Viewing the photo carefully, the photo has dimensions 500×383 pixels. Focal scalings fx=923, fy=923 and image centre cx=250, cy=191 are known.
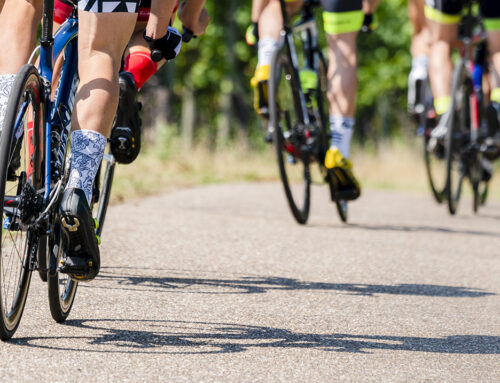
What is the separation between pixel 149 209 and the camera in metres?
6.51

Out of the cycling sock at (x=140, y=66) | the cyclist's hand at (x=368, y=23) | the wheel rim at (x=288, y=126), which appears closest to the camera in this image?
the cycling sock at (x=140, y=66)

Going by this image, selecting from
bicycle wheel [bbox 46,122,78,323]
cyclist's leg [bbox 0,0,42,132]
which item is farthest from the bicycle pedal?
cyclist's leg [bbox 0,0,42,132]

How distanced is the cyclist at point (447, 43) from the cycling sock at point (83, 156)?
482 cm

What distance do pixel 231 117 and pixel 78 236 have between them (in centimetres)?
2756

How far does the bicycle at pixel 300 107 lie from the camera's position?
19.2 ft

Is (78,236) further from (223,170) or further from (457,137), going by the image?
(223,170)

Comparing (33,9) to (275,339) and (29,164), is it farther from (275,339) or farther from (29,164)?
(275,339)

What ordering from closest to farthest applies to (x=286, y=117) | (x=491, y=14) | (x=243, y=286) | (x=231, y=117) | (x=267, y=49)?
(x=243, y=286) → (x=267, y=49) → (x=286, y=117) → (x=491, y=14) → (x=231, y=117)

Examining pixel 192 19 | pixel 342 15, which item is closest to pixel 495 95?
pixel 342 15

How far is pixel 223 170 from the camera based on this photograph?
11.8 m

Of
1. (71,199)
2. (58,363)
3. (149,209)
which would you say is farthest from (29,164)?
(149,209)

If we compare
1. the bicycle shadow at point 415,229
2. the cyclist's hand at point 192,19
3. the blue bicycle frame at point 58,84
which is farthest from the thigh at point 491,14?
the blue bicycle frame at point 58,84

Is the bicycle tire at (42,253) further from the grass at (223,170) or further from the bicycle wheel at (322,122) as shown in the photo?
the grass at (223,170)

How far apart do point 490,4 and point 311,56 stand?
201 centimetres
